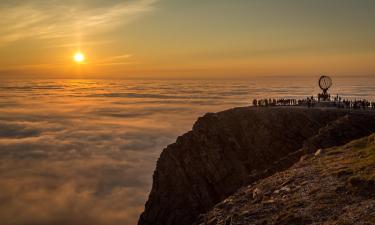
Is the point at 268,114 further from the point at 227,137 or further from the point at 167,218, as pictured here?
the point at 167,218

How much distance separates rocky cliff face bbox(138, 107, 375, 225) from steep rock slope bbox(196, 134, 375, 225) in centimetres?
2141

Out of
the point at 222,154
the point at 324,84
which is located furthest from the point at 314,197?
A: the point at 324,84

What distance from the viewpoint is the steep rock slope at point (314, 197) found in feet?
73.4

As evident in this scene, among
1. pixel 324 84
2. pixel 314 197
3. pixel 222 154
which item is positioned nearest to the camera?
pixel 314 197

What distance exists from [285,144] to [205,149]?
10904 millimetres

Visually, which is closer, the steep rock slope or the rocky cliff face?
the steep rock slope

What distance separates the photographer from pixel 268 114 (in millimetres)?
58562

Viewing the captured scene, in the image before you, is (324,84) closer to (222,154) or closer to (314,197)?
(222,154)

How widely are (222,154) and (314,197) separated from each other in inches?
1287

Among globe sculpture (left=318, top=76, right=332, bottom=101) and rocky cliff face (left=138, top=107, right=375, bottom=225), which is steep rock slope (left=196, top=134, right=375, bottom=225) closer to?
rocky cliff face (left=138, top=107, right=375, bottom=225)

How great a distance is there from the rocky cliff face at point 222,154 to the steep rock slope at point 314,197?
21414 mm

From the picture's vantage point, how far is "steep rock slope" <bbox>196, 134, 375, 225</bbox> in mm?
22359

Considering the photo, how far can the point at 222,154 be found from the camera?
189 ft

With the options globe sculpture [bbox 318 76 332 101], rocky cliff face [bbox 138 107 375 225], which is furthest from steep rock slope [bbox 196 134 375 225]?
globe sculpture [bbox 318 76 332 101]
